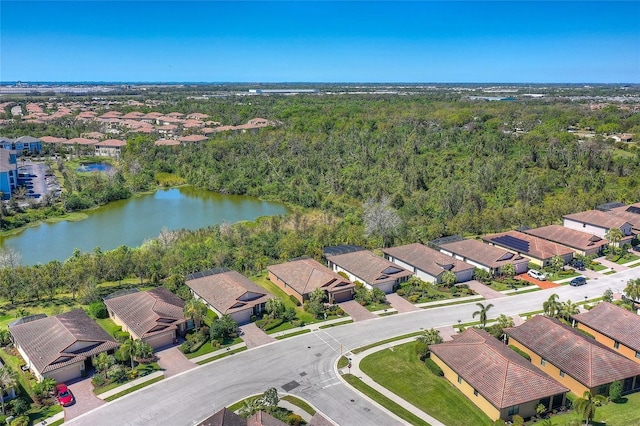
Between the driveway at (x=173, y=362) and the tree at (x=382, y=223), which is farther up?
the tree at (x=382, y=223)

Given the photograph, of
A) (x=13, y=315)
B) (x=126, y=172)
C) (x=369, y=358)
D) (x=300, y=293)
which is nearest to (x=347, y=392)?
(x=369, y=358)

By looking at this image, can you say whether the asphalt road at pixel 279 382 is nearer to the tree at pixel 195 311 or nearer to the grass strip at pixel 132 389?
the grass strip at pixel 132 389

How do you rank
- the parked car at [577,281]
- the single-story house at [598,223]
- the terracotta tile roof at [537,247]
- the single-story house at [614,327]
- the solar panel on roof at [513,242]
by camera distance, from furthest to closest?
the single-story house at [598,223] → the solar panel on roof at [513,242] → the terracotta tile roof at [537,247] → the parked car at [577,281] → the single-story house at [614,327]

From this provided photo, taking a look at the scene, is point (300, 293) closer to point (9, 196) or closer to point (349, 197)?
point (349, 197)

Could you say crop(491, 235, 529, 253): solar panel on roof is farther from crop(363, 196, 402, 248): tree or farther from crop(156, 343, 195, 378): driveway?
crop(156, 343, 195, 378): driveway

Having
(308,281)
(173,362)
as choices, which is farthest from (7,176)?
(173,362)

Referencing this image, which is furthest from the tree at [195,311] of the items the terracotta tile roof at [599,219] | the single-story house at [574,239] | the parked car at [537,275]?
the terracotta tile roof at [599,219]

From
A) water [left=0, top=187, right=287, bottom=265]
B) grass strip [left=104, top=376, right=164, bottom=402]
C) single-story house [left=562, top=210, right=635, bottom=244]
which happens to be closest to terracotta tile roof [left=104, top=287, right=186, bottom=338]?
grass strip [left=104, top=376, right=164, bottom=402]
